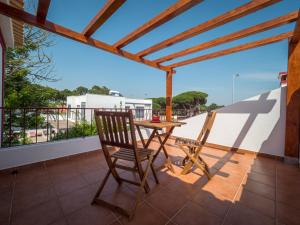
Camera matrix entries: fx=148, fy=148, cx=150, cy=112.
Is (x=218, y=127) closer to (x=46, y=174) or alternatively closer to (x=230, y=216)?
(x=230, y=216)

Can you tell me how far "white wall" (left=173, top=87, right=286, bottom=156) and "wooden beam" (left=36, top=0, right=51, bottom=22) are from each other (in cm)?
415

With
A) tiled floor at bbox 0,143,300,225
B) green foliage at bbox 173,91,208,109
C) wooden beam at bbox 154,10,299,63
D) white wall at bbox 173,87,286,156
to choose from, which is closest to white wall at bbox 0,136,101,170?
tiled floor at bbox 0,143,300,225

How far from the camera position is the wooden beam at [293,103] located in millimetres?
2752

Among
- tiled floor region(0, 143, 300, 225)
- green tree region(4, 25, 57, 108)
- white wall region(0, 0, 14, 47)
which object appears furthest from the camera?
green tree region(4, 25, 57, 108)

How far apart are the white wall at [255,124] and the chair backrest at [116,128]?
3.25 metres

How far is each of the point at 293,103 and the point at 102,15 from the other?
364 centimetres

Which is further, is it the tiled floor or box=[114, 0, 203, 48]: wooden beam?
box=[114, 0, 203, 48]: wooden beam

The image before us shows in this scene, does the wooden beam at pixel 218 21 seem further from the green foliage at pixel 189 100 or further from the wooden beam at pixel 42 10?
the green foliage at pixel 189 100

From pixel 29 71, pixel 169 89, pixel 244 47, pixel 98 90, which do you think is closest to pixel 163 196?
pixel 244 47

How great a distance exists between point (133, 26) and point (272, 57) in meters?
6.23

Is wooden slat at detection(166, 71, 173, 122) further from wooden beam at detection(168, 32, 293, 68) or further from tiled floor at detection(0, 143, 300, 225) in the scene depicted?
tiled floor at detection(0, 143, 300, 225)

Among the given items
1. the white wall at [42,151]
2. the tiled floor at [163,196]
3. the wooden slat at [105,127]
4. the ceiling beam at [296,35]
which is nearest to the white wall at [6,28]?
the white wall at [42,151]

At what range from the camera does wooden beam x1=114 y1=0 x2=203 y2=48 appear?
1.80 meters

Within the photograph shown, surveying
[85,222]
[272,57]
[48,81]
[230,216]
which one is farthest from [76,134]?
[272,57]
